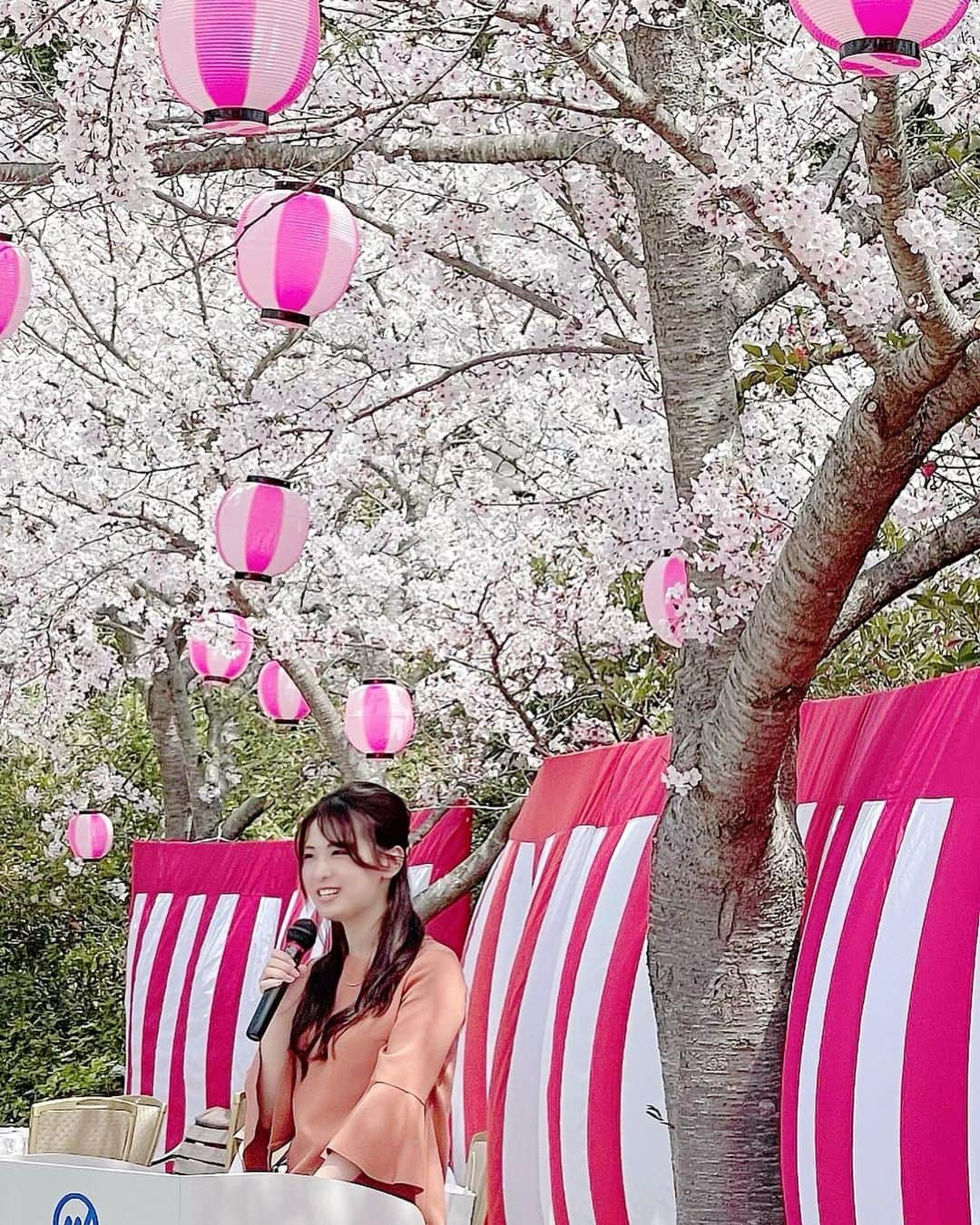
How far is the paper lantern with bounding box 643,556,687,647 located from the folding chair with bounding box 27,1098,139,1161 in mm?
2173

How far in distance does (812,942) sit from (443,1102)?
4.25 feet

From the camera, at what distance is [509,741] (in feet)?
25.7

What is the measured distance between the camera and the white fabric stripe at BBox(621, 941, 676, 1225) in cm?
→ 486

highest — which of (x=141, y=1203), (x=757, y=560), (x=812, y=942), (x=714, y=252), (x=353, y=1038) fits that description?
(x=714, y=252)

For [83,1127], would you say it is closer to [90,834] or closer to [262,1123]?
[262,1123]

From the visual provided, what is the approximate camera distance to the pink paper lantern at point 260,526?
20.6 ft

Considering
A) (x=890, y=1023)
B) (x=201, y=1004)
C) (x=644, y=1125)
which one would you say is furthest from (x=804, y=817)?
(x=201, y=1004)

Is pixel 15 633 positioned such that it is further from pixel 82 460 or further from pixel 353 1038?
pixel 353 1038

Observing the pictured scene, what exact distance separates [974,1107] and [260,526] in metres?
3.67

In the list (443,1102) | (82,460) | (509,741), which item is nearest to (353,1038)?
(443,1102)

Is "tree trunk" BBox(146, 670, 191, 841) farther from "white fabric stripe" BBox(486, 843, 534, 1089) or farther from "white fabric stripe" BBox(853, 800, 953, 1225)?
"white fabric stripe" BBox(853, 800, 953, 1225)

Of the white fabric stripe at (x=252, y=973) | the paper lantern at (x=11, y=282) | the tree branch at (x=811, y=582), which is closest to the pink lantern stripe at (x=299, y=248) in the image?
the paper lantern at (x=11, y=282)

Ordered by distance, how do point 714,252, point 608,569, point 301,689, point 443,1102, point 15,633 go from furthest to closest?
point 15,633 < point 301,689 < point 608,569 < point 714,252 < point 443,1102

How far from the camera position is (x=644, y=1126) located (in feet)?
16.2
